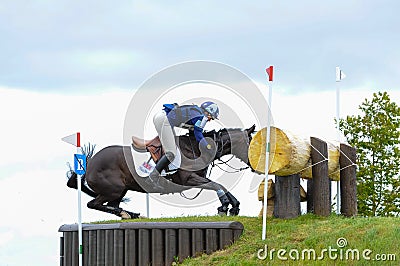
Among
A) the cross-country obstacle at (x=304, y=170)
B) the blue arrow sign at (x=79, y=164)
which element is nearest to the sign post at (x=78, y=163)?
the blue arrow sign at (x=79, y=164)

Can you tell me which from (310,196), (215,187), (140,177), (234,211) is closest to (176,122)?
(215,187)

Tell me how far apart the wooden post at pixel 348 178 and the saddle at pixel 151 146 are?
3431 mm

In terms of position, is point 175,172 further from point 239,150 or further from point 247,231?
point 247,231

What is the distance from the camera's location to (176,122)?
15.9 meters

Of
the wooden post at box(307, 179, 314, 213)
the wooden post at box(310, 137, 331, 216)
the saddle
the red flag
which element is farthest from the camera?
the saddle

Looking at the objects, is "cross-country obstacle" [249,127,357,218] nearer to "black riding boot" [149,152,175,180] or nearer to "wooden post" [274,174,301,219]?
"wooden post" [274,174,301,219]

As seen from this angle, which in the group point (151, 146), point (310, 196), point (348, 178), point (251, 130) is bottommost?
point (310, 196)

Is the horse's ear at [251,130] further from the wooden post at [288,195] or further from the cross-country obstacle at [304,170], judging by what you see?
the wooden post at [288,195]

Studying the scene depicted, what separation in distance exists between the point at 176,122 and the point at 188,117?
29cm

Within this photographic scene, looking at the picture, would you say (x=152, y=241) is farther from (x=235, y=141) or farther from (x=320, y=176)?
(x=320, y=176)

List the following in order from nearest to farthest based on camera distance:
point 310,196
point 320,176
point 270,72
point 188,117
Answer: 1. point 270,72
2. point 320,176
3. point 310,196
4. point 188,117

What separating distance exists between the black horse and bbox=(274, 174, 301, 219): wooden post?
47.7 inches

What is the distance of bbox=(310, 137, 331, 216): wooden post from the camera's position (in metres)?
14.7

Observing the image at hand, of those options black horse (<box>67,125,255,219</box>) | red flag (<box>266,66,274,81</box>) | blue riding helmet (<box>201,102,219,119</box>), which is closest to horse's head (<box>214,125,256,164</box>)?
black horse (<box>67,125,255,219</box>)
